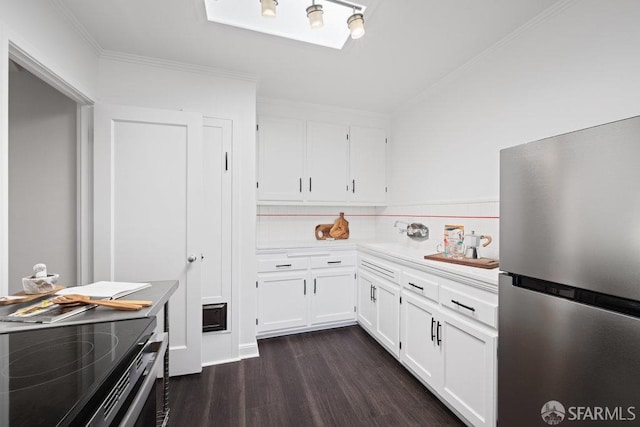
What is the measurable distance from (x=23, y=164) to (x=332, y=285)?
2714mm

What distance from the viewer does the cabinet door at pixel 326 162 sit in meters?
2.95

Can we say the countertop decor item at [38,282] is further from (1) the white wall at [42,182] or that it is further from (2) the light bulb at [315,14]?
(2) the light bulb at [315,14]

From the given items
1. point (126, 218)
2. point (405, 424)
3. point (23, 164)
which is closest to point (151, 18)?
point (126, 218)

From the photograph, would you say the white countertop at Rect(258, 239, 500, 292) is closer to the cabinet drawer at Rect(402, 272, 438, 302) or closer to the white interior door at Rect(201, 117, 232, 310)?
the cabinet drawer at Rect(402, 272, 438, 302)

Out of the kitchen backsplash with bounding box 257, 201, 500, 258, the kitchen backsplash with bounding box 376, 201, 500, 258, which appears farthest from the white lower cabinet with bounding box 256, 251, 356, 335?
the kitchen backsplash with bounding box 376, 201, 500, 258

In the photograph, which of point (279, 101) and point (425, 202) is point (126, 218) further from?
point (425, 202)

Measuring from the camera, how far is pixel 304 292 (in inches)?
105

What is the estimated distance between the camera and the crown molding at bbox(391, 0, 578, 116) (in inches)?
59.7

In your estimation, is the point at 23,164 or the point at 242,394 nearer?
the point at 242,394

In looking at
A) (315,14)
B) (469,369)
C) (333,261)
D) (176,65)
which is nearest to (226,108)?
(176,65)

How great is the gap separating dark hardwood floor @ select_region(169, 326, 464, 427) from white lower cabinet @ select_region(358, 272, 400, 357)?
6.8 inches

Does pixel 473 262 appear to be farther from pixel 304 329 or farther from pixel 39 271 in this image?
pixel 39 271

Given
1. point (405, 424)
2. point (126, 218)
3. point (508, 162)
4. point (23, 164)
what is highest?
point (23, 164)

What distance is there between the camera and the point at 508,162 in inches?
44.6
